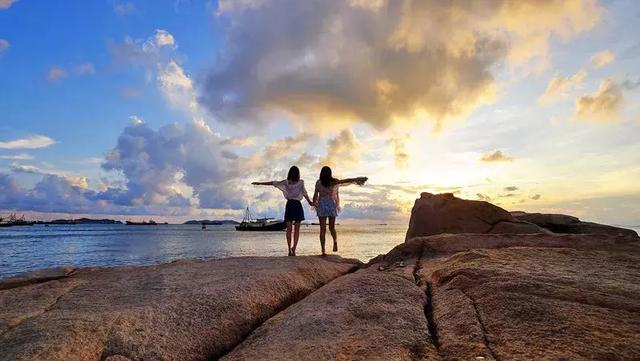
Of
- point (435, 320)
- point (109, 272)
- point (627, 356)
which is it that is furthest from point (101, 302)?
point (627, 356)

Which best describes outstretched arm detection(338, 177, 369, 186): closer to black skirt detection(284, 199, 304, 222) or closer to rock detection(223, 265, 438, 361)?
black skirt detection(284, 199, 304, 222)

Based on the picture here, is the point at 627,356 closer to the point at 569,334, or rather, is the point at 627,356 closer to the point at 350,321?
the point at 569,334

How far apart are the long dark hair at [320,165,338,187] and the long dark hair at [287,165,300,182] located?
0.82 meters

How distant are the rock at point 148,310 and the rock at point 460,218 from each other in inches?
444

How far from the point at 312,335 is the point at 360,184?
31.1ft

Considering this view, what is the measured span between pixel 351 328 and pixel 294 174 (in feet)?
27.7

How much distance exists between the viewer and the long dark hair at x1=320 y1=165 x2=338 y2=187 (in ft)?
45.1

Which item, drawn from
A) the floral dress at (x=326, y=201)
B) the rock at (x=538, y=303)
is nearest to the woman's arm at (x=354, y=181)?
the floral dress at (x=326, y=201)

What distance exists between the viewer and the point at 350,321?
19.3 ft

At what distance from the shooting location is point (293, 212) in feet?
44.8

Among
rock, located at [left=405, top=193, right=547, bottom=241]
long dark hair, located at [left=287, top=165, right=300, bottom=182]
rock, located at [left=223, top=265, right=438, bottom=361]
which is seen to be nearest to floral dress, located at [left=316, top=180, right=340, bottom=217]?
long dark hair, located at [left=287, top=165, right=300, bottom=182]

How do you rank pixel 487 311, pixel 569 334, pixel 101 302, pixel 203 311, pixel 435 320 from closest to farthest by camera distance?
pixel 569 334
pixel 487 311
pixel 435 320
pixel 203 311
pixel 101 302

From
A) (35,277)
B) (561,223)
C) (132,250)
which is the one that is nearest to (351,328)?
(35,277)

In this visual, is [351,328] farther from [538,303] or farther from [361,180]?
[361,180]
